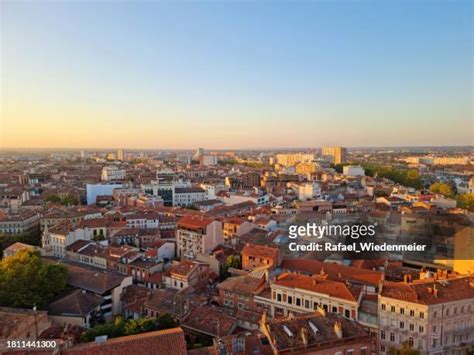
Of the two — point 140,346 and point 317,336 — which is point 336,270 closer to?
point 317,336

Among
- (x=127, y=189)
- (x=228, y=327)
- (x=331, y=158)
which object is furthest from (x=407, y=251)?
(x=331, y=158)

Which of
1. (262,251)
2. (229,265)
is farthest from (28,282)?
(262,251)

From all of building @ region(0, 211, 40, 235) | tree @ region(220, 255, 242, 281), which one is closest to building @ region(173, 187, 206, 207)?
building @ region(0, 211, 40, 235)

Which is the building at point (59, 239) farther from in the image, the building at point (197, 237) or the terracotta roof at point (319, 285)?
the terracotta roof at point (319, 285)

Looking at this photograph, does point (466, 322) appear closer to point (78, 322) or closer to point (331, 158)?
point (78, 322)

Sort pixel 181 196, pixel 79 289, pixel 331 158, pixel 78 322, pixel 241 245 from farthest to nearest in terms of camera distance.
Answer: pixel 331 158, pixel 181 196, pixel 241 245, pixel 79 289, pixel 78 322

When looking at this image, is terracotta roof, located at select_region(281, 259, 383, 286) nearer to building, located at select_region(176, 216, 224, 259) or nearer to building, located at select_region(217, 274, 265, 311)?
building, located at select_region(217, 274, 265, 311)
